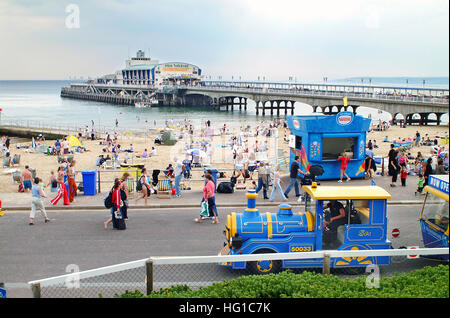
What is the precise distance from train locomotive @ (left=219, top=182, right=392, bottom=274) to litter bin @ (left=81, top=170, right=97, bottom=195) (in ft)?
27.9

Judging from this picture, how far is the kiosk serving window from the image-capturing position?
61.9ft

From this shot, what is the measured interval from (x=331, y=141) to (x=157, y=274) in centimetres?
1241

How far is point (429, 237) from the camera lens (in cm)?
936

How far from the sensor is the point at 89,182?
53.1ft

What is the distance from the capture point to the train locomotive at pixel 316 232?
343 inches

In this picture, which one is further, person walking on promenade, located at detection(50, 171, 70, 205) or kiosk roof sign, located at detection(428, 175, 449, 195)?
person walking on promenade, located at detection(50, 171, 70, 205)

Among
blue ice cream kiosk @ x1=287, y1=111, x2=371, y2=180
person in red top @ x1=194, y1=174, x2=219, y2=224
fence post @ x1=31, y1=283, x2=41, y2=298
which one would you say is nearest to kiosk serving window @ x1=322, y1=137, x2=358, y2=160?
blue ice cream kiosk @ x1=287, y1=111, x2=371, y2=180

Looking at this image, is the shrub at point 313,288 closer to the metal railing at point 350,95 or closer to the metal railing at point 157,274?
the metal railing at point 157,274

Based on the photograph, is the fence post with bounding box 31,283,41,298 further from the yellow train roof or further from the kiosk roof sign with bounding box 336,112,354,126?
the kiosk roof sign with bounding box 336,112,354,126

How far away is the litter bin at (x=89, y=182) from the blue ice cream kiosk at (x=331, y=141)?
26.3ft

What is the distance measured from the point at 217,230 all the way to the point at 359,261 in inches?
171

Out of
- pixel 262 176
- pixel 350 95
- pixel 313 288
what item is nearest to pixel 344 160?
pixel 262 176

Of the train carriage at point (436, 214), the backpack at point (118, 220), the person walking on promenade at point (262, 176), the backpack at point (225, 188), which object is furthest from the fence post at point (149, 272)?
the backpack at point (225, 188)
